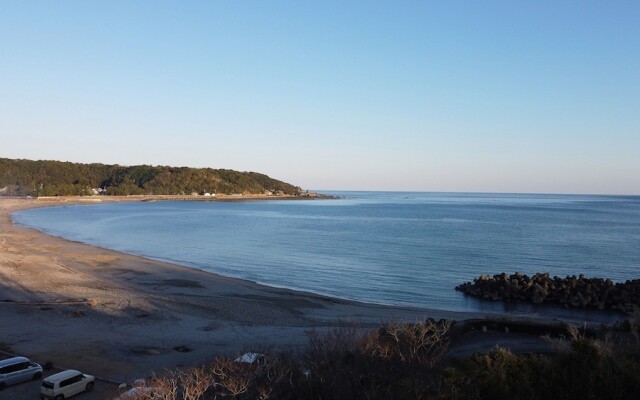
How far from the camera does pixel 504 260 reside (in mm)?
48531

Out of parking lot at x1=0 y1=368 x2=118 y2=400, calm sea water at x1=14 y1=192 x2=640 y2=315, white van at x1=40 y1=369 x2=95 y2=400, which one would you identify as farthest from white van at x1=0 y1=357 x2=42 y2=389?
calm sea water at x1=14 y1=192 x2=640 y2=315

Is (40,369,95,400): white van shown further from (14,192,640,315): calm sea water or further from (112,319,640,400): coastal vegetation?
(14,192,640,315): calm sea water

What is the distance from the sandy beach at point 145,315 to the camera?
19.0 meters

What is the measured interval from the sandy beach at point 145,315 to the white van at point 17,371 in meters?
1.59

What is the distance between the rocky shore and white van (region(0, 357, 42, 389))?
1013 inches

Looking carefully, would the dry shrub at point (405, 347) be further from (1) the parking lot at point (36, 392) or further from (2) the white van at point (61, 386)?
(2) the white van at point (61, 386)

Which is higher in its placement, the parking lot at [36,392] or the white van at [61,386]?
the white van at [61,386]

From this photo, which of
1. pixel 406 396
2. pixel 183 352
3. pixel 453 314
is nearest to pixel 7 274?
pixel 183 352

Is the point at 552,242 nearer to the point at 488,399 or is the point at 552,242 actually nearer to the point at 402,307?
the point at 402,307

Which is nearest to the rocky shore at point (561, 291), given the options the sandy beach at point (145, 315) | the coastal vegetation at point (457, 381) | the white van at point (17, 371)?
the sandy beach at point (145, 315)

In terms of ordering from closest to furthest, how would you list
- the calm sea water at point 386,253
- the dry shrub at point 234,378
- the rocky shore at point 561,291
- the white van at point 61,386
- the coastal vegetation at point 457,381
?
the coastal vegetation at point 457,381 < the dry shrub at point 234,378 < the white van at point 61,386 < the rocky shore at point 561,291 < the calm sea water at point 386,253

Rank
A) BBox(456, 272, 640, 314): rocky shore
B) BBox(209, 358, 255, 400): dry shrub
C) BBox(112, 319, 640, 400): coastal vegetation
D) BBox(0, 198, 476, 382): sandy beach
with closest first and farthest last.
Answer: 1. BBox(112, 319, 640, 400): coastal vegetation
2. BBox(209, 358, 255, 400): dry shrub
3. BBox(0, 198, 476, 382): sandy beach
4. BBox(456, 272, 640, 314): rocky shore

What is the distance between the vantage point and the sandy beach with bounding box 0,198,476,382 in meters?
19.0

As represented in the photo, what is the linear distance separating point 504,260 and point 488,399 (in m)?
41.3
